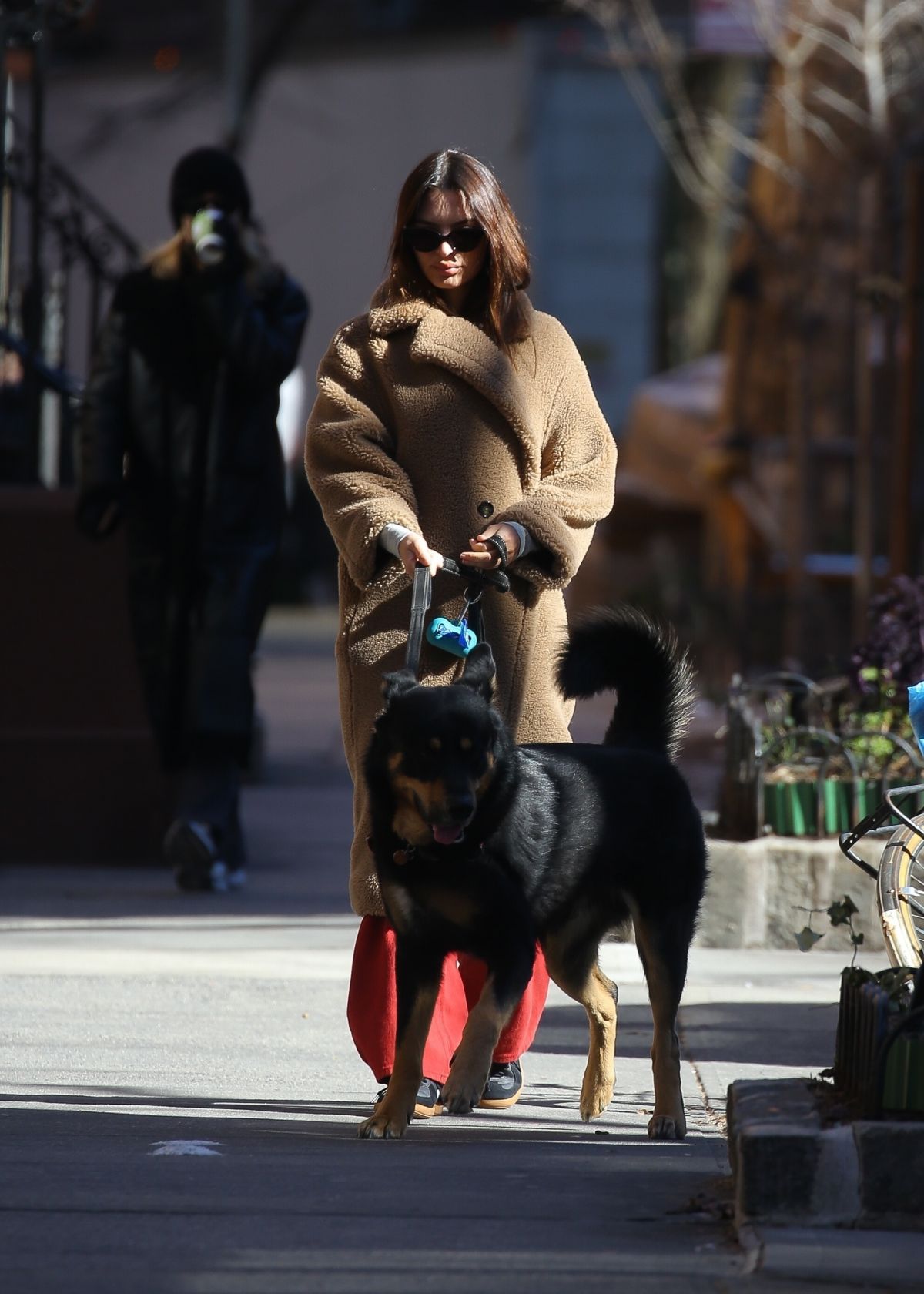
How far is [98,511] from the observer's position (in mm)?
7812

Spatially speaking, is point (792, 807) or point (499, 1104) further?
point (792, 807)

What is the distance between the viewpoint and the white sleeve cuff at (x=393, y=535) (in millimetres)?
4695

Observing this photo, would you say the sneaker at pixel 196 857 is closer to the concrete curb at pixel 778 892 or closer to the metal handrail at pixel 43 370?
the concrete curb at pixel 778 892

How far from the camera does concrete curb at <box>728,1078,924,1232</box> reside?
3.63 m

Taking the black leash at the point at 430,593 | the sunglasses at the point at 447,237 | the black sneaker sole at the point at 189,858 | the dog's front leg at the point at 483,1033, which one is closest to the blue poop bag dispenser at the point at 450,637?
the black leash at the point at 430,593

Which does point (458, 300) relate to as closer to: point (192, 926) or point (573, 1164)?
point (573, 1164)

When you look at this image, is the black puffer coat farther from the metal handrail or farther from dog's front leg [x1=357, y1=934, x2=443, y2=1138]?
dog's front leg [x1=357, y1=934, x2=443, y2=1138]

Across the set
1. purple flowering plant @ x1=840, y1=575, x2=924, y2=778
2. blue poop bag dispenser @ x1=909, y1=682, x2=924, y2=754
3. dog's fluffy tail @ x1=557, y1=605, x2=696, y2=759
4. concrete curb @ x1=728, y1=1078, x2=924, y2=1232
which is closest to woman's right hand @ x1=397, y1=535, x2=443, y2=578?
dog's fluffy tail @ x1=557, y1=605, x2=696, y2=759

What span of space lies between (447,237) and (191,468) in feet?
10.7

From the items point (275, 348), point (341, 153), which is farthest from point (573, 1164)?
point (341, 153)

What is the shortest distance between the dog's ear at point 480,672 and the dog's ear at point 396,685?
107 millimetres

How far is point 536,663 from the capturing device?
5.02 metres

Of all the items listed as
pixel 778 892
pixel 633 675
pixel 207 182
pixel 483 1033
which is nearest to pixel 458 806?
pixel 483 1033

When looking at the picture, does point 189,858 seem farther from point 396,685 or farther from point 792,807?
point 396,685
